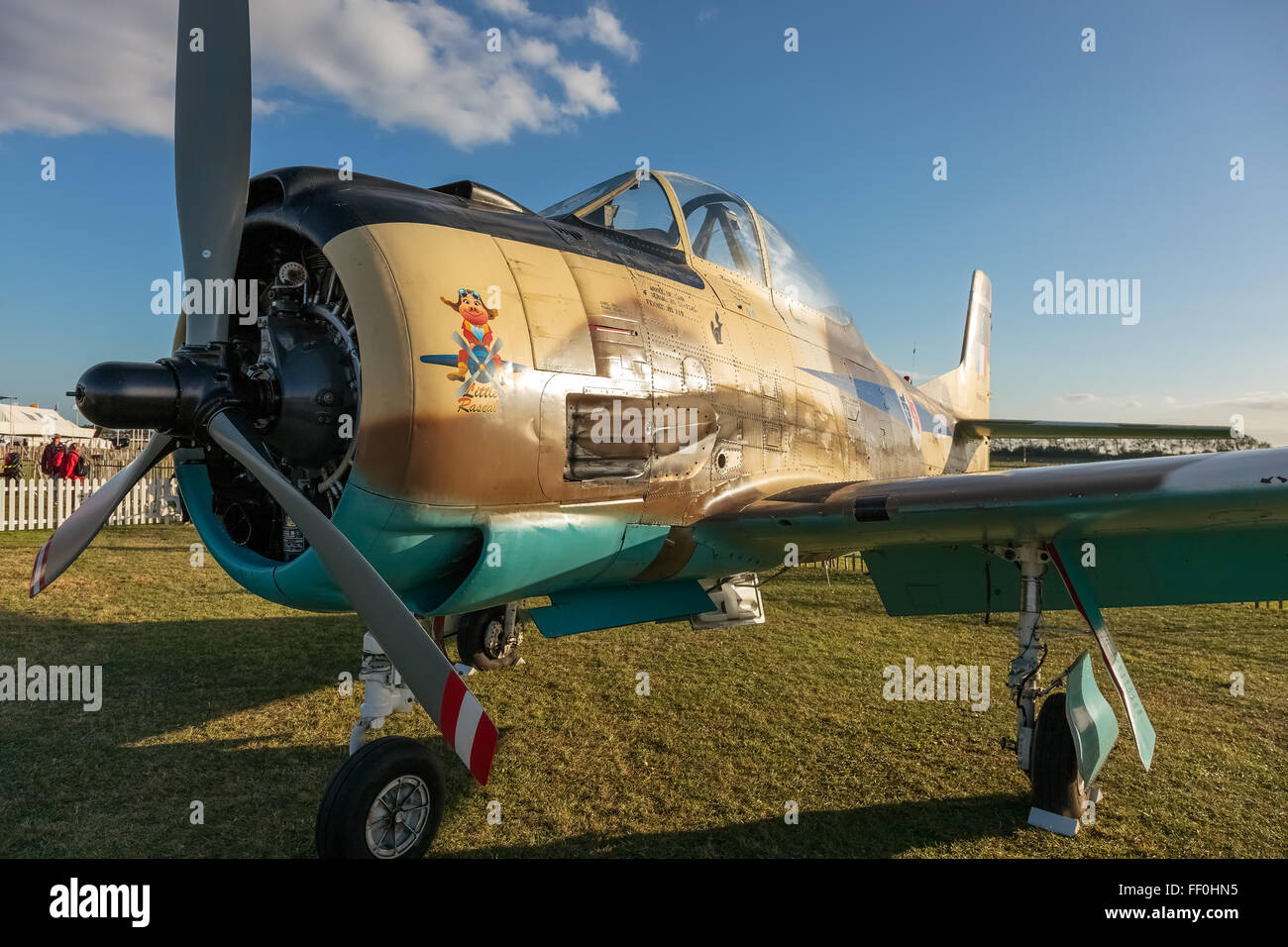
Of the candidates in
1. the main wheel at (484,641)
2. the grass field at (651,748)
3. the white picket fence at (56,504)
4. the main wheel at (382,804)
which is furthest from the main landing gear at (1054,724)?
the white picket fence at (56,504)

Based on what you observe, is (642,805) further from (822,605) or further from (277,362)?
(822,605)

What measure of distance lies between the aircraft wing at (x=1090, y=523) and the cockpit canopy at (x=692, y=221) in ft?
5.27

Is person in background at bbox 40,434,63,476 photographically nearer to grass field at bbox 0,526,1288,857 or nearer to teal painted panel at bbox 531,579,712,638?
grass field at bbox 0,526,1288,857

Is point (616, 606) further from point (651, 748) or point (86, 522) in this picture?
point (86, 522)

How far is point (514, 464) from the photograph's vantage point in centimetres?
293

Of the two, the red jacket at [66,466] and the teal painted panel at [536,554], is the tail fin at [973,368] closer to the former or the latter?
the teal painted panel at [536,554]

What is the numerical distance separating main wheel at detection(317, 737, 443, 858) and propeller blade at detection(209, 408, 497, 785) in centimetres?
68

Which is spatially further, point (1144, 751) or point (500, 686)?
point (500, 686)

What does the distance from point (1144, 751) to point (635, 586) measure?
8.80 feet

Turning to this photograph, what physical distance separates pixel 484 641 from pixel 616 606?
106 inches

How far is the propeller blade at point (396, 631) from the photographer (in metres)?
2.49

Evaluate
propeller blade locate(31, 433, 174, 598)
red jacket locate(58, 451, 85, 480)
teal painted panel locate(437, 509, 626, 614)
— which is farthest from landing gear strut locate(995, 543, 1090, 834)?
red jacket locate(58, 451, 85, 480)
